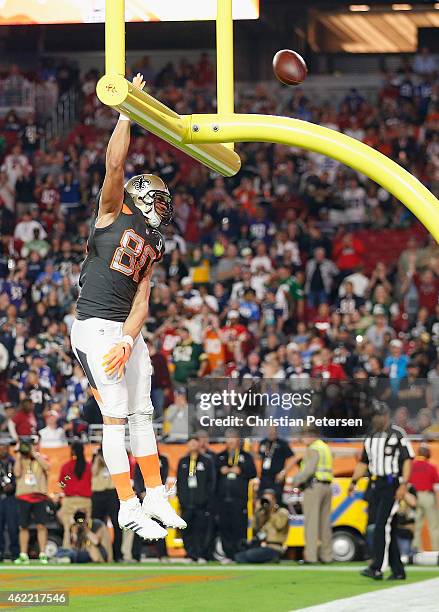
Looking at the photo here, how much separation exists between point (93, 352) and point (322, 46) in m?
24.3

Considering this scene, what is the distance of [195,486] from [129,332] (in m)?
11.0

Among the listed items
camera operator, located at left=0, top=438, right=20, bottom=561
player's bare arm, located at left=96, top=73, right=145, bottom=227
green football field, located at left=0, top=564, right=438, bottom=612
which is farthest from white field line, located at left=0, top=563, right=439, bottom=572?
player's bare arm, located at left=96, top=73, right=145, bottom=227

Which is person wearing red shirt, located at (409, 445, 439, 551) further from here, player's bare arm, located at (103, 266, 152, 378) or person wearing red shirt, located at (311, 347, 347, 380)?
player's bare arm, located at (103, 266, 152, 378)

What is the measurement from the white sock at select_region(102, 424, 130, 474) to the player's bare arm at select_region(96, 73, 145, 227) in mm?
885

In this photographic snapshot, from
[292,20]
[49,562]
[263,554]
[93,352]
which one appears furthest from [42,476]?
[292,20]

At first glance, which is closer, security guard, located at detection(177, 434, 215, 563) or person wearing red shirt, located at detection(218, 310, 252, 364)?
security guard, located at detection(177, 434, 215, 563)

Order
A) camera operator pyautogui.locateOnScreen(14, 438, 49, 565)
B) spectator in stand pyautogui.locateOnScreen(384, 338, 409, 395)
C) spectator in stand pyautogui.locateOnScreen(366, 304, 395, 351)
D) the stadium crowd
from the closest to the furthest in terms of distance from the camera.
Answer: camera operator pyautogui.locateOnScreen(14, 438, 49, 565)
spectator in stand pyautogui.locateOnScreen(384, 338, 409, 395)
the stadium crowd
spectator in stand pyautogui.locateOnScreen(366, 304, 395, 351)

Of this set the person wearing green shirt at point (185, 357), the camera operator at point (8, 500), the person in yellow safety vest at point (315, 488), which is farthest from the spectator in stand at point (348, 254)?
the camera operator at point (8, 500)

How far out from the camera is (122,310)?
5.82 meters

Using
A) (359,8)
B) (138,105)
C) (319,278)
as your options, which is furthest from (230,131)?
(359,8)

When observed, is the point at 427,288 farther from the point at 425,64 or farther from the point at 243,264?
the point at 425,64

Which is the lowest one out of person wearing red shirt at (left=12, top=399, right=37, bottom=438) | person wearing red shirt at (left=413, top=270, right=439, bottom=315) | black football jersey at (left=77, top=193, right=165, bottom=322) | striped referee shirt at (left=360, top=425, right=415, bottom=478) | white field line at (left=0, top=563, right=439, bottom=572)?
white field line at (left=0, top=563, right=439, bottom=572)

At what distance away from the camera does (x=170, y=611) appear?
40.6ft

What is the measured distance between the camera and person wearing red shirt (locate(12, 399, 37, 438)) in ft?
57.3
